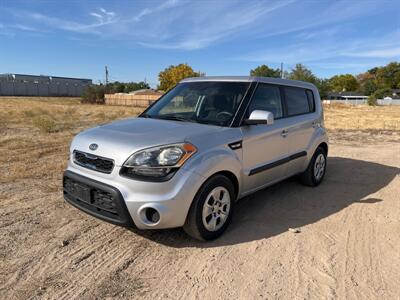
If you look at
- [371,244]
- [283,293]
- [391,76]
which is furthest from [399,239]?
[391,76]

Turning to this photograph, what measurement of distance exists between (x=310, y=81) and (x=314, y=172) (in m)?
76.6

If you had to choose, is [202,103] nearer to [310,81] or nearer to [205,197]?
[205,197]

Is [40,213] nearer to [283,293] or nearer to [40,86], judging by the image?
[283,293]

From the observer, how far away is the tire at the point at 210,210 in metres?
3.59

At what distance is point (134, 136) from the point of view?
11.9ft

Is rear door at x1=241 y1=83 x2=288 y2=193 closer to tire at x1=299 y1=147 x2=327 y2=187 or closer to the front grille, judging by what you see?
tire at x1=299 y1=147 x2=327 y2=187

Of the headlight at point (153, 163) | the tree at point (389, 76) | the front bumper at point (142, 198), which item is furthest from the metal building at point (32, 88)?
the tree at point (389, 76)

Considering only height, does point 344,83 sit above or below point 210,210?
above

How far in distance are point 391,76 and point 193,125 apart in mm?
117827

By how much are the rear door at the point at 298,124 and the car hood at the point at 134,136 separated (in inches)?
60.9

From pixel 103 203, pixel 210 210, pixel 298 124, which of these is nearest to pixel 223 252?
pixel 210 210

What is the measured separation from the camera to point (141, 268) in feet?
10.9

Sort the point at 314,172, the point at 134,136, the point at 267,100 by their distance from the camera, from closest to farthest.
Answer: the point at 134,136 → the point at 267,100 → the point at 314,172

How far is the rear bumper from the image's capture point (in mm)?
3371
